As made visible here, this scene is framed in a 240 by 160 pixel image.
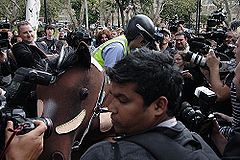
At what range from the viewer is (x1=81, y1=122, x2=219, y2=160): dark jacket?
1932mm

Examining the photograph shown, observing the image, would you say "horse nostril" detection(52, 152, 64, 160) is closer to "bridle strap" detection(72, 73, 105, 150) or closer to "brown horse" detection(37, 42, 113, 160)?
"brown horse" detection(37, 42, 113, 160)

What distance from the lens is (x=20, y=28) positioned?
7438 mm

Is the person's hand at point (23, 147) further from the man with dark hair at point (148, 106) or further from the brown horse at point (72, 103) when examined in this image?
the brown horse at point (72, 103)

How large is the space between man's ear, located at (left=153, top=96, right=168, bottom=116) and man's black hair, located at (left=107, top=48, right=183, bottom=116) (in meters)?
0.02

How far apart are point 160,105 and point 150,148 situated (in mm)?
257

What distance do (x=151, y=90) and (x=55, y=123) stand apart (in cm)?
146

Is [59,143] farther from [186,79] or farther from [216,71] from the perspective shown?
[186,79]

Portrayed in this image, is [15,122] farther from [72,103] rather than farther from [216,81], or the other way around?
[216,81]

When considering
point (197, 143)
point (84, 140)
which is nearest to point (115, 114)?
point (197, 143)

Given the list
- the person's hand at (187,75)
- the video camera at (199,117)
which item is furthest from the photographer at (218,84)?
the video camera at (199,117)

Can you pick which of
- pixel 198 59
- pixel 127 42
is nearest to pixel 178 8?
pixel 198 59

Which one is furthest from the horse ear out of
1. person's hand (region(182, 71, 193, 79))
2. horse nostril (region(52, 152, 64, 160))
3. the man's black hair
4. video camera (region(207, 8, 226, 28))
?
video camera (region(207, 8, 226, 28))

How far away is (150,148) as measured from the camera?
1.94 m

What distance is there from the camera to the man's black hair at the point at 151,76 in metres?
2.10
